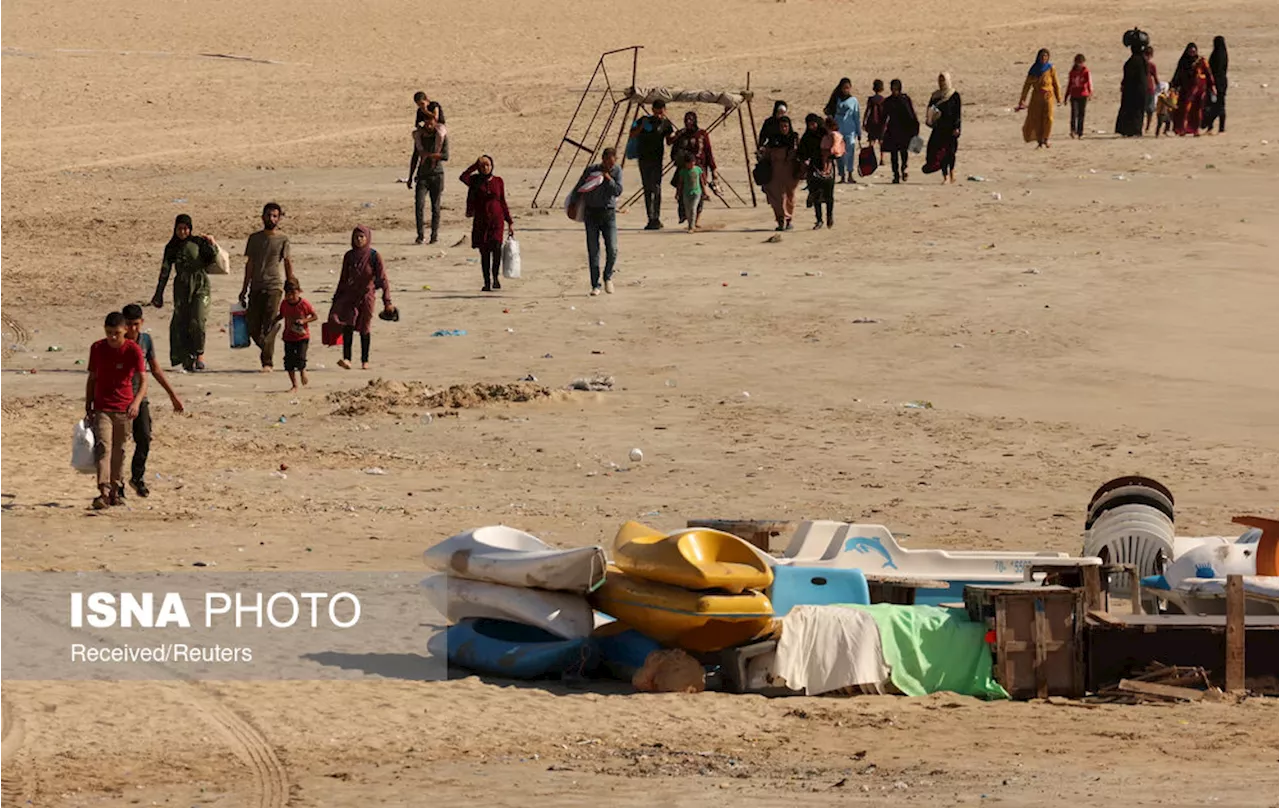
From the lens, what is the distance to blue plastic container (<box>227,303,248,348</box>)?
59.3 ft

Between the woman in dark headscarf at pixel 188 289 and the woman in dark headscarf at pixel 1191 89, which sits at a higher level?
the woman in dark headscarf at pixel 1191 89

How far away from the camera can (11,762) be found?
27.4 feet

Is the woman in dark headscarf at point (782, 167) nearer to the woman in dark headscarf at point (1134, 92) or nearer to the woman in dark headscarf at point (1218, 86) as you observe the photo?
the woman in dark headscarf at point (1134, 92)

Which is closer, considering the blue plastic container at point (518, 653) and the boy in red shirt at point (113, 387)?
the blue plastic container at point (518, 653)

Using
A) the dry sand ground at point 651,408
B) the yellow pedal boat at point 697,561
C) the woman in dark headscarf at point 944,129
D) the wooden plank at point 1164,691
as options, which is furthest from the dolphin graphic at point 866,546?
the woman in dark headscarf at point 944,129

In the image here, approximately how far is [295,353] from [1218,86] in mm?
18215

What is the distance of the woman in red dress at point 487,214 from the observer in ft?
→ 69.4

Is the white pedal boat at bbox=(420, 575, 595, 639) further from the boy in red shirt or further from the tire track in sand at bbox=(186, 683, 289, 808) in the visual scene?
the boy in red shirt

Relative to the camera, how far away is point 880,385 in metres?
17.6

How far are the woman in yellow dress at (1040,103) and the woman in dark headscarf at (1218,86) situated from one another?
7.43 ft

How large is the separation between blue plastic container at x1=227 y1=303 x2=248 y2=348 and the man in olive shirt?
0.11ft

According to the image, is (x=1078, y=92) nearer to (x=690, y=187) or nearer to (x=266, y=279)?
(x=690, y=187)

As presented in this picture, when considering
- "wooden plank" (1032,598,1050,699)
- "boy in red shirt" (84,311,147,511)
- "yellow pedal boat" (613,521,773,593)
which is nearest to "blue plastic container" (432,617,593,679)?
"yellow pedal boat" (613,521,773,593)
